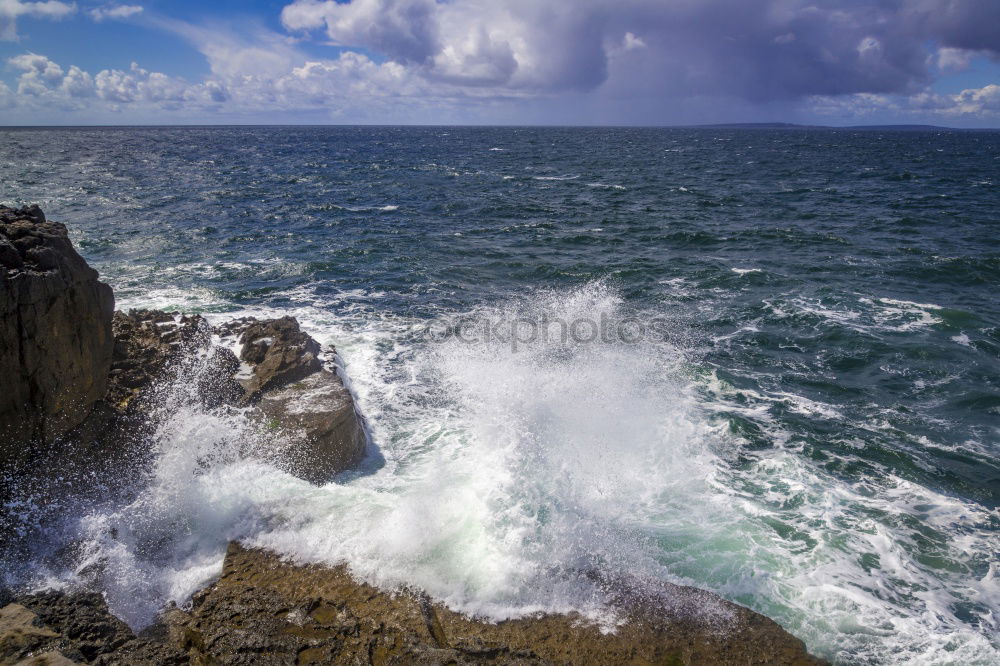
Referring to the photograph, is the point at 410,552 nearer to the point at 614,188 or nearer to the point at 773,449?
the point at 773,449

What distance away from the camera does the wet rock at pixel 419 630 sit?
593 centimetres

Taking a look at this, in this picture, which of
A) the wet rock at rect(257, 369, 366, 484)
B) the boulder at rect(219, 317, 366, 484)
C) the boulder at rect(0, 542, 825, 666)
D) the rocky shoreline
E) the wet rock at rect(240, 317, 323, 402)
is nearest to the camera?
the boulder at rect(0, 542, 825, 666)

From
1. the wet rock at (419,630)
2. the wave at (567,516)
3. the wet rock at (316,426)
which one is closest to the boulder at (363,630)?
the wet rock at (419,630)

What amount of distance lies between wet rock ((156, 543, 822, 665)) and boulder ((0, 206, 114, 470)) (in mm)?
3927

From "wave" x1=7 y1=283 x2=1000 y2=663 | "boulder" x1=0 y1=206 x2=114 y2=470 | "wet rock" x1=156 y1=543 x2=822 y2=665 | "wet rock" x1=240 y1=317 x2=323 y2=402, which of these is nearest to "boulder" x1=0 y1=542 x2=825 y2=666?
"wet rock" x1=156 y1=543 x2=822 y2=665

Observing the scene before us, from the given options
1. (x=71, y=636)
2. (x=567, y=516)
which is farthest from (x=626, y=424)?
(x=71, y=636)

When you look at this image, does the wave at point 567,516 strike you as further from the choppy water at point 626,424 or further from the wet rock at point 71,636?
the wet rock at point 71,636

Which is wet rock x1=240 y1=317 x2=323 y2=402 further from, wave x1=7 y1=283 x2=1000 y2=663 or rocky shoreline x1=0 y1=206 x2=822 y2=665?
A: wave x1=7 y1=283 x2=1000 y2=663

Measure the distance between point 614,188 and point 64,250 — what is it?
3939 cm

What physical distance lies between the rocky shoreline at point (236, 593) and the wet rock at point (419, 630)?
0.02 metres

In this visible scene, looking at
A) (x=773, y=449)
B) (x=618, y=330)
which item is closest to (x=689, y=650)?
(x=773, y=449)

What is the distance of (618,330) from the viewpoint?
55.2ft

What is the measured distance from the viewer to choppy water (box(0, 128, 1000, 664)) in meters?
7.70

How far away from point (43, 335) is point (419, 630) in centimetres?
704
